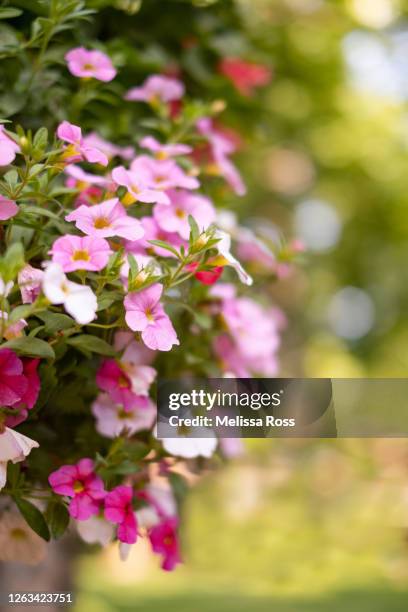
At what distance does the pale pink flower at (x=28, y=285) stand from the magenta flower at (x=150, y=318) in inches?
4.0

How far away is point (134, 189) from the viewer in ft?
2.91

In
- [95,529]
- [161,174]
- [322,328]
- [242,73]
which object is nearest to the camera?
[95,529]

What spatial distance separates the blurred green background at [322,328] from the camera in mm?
2127

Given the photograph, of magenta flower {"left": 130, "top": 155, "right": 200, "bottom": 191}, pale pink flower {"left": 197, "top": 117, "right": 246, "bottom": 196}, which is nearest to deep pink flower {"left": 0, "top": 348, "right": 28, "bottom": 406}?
magenta flower {"left": 130, "top": 155, "right": 200, "bottom": 191}

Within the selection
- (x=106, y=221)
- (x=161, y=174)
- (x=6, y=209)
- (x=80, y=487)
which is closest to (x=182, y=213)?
(x=161, y=174)

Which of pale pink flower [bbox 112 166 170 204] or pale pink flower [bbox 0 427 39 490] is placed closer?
pale pink flower [bbox 0 427 39 490]

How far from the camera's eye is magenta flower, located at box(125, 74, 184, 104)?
1.23m

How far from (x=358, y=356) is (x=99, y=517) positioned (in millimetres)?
2420

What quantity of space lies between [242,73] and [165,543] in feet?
3.60

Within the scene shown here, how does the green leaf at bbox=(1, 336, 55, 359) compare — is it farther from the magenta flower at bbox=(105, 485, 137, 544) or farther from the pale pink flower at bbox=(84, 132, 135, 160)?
the pale pink flower at bbox=(84, 132, 135, 160)

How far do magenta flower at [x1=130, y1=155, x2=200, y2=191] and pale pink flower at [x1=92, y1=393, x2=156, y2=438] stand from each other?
1.04 feet

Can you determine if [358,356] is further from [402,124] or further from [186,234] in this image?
[186,234]

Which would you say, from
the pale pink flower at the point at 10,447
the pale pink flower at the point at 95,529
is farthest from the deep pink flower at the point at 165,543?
the pale pink flower at the point at 10,447

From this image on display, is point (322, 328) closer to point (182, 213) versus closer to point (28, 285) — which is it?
point (182, 213)
